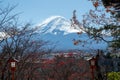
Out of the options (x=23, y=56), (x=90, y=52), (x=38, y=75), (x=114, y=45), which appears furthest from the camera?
(x=38, y=75)

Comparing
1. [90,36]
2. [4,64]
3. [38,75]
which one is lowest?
[38,75]

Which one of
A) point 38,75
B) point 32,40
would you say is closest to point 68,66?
point 38,75

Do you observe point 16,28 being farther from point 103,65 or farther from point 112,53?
point 103,65

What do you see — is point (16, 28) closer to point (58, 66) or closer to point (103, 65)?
point (103, 65)

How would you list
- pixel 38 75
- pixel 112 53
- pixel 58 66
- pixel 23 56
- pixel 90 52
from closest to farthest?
pixel 112 53 → pixel 23 56 → pixel 90 52 → pixel 38 75 → pixel 58 66

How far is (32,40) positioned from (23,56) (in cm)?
159

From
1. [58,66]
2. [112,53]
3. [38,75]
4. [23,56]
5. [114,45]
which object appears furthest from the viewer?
[58,66]

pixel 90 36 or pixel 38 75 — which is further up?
pixel 90 36

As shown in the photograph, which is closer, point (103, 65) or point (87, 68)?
point (103, 65)

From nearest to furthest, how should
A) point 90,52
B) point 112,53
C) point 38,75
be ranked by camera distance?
point 112,53 < point 90,52 < point 38,75

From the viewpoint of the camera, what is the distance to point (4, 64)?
20734 millimetres

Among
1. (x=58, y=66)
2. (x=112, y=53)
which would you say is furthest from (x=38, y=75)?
(x=112, y=53)

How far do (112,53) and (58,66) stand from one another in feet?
98.5

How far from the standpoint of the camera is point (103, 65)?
1116 inches
